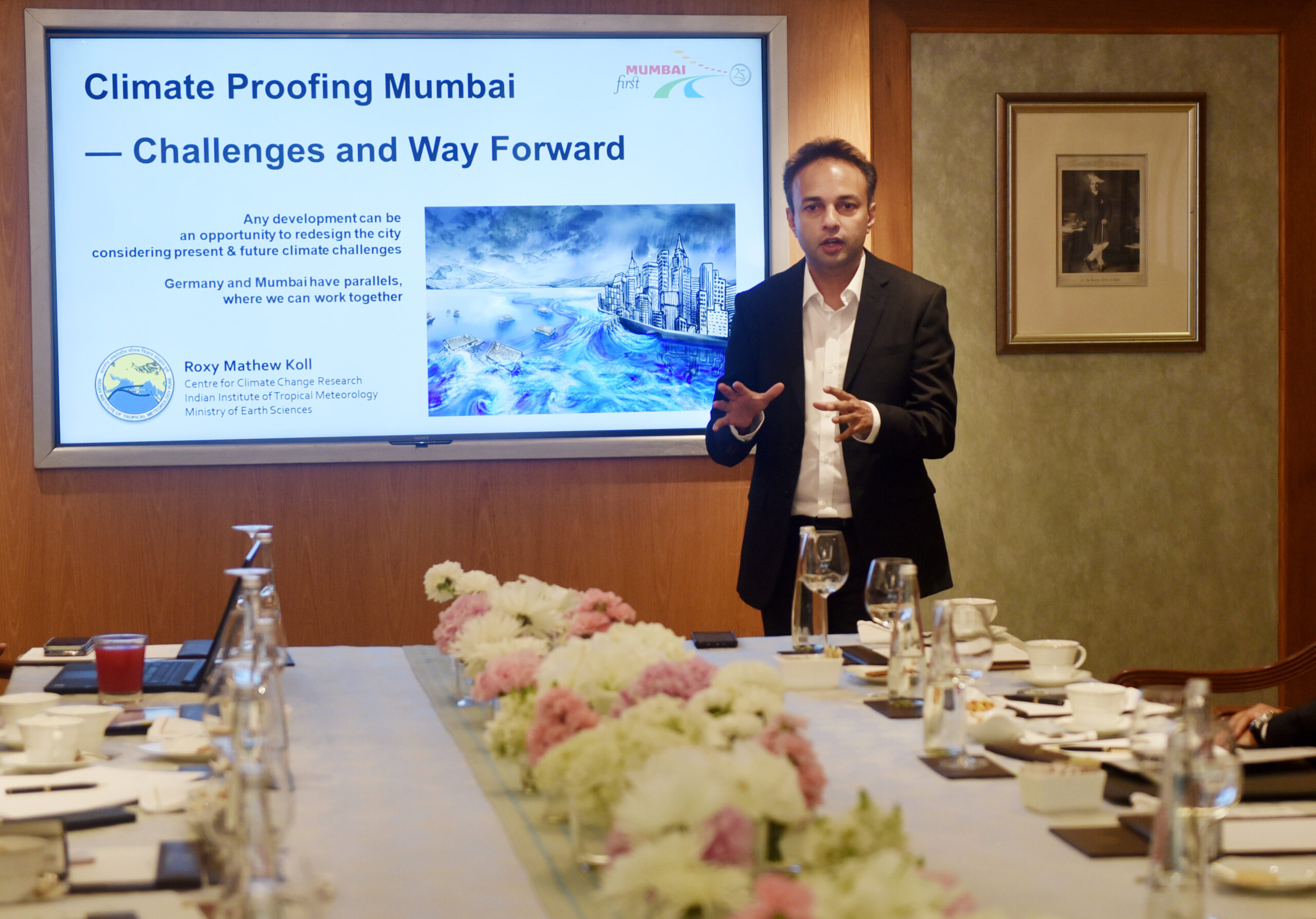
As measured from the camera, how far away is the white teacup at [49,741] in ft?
5.66

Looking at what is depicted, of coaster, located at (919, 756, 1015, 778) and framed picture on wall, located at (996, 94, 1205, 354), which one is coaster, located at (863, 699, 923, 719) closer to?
coaster, located at (919, 756, 1015, 778)

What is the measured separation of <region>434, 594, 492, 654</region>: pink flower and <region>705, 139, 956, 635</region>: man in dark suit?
3.94 ft

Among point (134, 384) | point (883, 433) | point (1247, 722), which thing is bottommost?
point (1247, 722)

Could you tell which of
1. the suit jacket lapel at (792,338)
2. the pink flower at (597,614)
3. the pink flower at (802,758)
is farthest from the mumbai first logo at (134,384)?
the pink flower at (802,758)

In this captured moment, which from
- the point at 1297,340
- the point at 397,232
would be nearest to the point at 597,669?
the point at 397,232

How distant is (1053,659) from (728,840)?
149cm

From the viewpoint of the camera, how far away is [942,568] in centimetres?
343

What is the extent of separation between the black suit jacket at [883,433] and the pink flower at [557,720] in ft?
6.54

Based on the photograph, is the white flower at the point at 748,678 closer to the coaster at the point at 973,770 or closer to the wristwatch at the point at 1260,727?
the coaster at the point at 973,770

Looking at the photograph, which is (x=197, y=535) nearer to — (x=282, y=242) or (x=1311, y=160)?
(x=282, y=242)

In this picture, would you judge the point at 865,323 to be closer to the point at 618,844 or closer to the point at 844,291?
the point at 844,291

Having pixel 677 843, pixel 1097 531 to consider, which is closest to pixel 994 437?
pixel 1097 531

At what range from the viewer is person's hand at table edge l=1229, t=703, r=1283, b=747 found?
6.60 ft

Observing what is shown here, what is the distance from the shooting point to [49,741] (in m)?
1.73
